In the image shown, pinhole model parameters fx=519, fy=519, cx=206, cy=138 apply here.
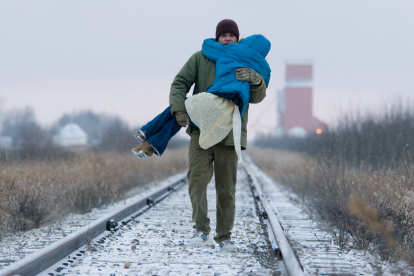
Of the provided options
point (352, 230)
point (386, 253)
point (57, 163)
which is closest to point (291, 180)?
point (57, 163)

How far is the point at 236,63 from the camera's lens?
402 centimetres

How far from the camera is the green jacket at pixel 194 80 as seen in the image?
13.7 ft

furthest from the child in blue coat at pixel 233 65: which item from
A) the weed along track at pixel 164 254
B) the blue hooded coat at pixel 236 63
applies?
the weed along track at pixel 164 254

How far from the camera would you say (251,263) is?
369cm

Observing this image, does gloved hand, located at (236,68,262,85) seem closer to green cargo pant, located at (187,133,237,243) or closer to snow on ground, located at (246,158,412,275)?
green cargo pant, located at (187,133,237,243)

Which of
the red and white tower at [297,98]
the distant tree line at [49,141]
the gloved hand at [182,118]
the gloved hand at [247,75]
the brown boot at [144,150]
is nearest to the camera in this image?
the gloved hand at [247,75]

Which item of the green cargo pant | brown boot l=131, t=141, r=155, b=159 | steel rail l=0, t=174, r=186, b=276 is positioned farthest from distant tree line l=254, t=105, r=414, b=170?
brown boot l=131, t=141, r=155, b=159

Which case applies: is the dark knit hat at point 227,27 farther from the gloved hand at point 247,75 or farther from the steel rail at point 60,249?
the steel rail at point 60,249

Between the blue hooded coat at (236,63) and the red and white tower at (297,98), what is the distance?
253 ft

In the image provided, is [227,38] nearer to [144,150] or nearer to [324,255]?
[144,150]

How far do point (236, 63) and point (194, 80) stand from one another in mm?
474

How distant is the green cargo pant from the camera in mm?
4230

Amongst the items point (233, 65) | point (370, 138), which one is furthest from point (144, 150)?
point (370, 138)

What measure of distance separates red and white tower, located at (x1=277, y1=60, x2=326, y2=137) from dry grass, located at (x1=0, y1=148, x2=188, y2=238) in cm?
7223
